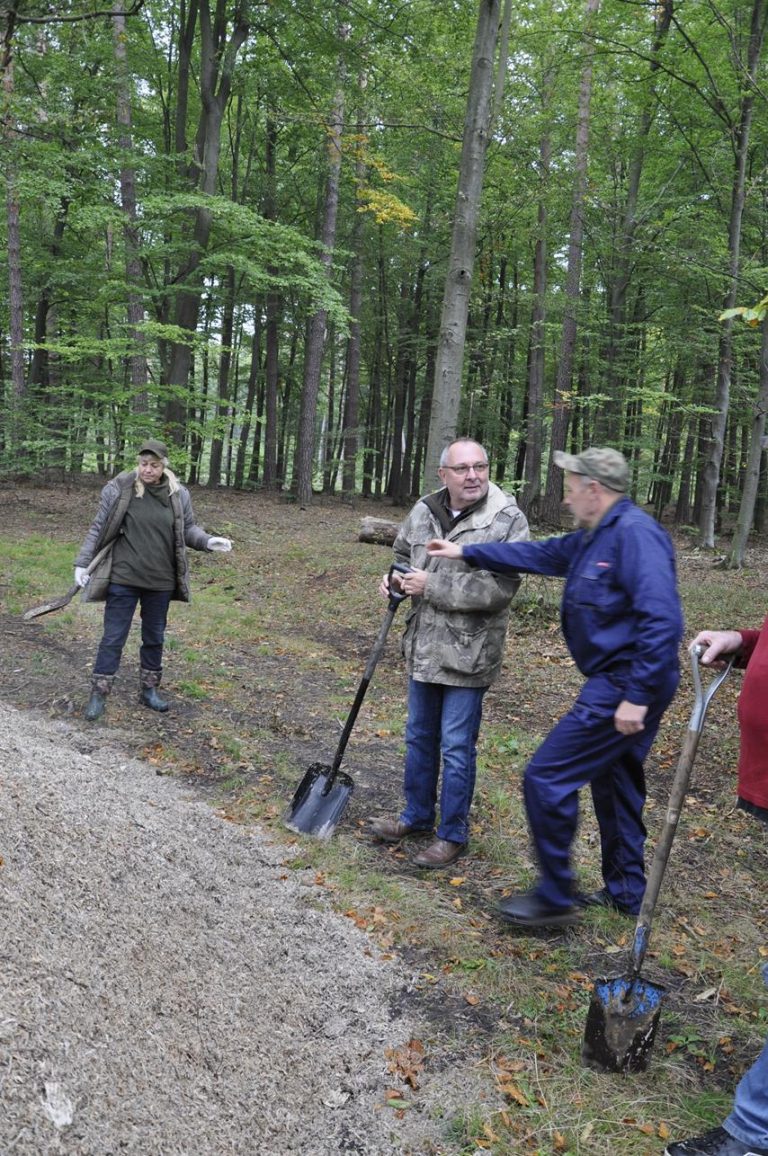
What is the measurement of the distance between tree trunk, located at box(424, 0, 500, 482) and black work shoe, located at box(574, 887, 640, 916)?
4.97 metres

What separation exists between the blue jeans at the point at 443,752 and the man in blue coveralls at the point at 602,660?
71 centimetres

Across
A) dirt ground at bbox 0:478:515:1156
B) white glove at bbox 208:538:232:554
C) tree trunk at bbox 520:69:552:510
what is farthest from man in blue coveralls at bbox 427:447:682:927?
tree trunk at bbox 520:69:552:510

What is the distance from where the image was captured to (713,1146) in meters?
2.24

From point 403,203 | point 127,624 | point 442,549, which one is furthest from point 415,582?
point 403,203

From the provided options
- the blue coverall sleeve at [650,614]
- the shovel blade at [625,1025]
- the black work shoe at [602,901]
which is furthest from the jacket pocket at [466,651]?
the shovel blade at [625,1025]

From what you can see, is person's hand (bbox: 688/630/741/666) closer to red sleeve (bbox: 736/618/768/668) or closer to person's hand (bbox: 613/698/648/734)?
red sleeve (bbox: 736/618/768/668)

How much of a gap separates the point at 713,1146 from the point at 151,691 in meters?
5.01

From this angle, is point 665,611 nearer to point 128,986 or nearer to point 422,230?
point 128,986

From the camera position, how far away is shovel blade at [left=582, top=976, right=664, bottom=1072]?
105 inches

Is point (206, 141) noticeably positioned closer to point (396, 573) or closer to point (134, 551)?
point (134, 551)

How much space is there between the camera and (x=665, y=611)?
3059 mm

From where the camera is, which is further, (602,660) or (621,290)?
(621,290)

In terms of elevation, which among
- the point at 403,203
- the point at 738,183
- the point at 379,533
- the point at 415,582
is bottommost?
the point at 379,533

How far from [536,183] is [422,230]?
12.5 metres
